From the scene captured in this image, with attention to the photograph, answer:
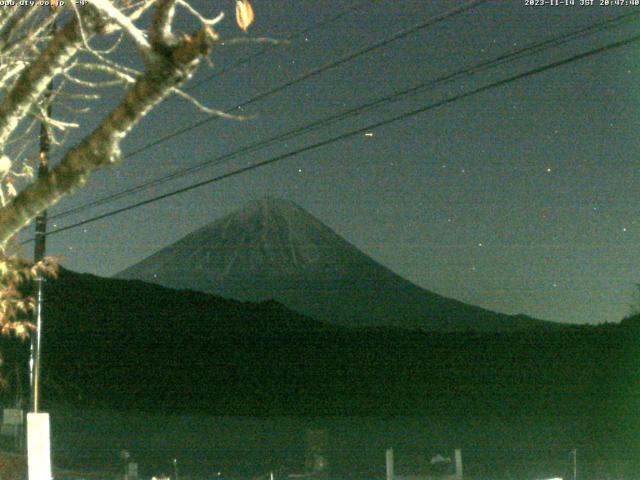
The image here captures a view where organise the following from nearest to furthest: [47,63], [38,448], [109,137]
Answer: [109,137]
[47,63]
[38,448]

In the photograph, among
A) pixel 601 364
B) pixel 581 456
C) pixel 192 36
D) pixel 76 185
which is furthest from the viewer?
pixel 601 364

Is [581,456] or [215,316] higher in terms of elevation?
[215,316]

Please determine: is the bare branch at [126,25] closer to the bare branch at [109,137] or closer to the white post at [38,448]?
the bare branch at [109,137]

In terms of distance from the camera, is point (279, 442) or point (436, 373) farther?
point (436, 373)

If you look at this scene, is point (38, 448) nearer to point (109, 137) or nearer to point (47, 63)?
point (47, 63)

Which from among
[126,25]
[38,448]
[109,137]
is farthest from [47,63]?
[38,448]

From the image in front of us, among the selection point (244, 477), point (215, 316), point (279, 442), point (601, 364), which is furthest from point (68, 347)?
point (601, 364)

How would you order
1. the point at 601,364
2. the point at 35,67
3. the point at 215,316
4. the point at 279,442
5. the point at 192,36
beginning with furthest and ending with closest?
the point at 215,316 → the point at 601,364 → the point at 279,442 → the point at 35,67 → the point at 192,36

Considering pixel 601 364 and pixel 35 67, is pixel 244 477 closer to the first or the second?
pixel 601 364

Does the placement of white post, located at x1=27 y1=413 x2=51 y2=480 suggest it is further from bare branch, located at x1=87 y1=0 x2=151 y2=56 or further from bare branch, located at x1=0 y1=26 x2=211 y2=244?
bare branch, located at x1=87 y1=0 x2=151 y2=56
